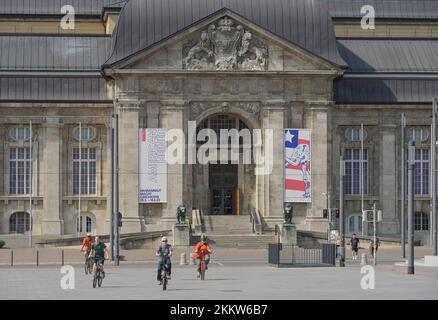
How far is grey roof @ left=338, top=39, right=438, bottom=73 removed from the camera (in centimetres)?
10494

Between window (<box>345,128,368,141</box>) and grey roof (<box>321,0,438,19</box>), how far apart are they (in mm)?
17183

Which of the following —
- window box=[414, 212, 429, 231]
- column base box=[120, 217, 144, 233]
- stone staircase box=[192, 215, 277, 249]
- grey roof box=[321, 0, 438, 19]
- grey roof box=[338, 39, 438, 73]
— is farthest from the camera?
grey roof box=[321, 0, 438, 19]

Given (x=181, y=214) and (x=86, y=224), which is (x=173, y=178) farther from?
(x=86, y=224)

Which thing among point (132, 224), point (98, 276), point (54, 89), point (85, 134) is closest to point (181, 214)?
point (132, 224)

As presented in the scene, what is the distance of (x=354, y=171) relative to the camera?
10350cm

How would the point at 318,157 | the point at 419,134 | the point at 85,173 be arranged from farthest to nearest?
the point at 419,134 < the point at 85,173 < the point at 318,157

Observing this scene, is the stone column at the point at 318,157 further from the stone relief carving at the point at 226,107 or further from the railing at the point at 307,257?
the railing at the point at 307,257

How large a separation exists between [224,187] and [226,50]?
1014cm

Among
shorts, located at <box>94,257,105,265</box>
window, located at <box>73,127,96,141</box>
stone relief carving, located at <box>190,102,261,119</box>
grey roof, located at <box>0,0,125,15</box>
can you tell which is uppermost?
grey roof, located at <box>0,0,125,15</box>

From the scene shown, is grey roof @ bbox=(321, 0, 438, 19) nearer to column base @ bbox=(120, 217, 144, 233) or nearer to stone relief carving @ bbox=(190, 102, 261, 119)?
stone relief carving @ bbox=(190, 102, 261, 119)

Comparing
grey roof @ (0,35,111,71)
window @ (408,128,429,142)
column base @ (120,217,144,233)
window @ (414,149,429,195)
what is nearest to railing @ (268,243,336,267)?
column base @ (120,217,144,233)

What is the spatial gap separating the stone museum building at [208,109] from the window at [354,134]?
7 centimetres

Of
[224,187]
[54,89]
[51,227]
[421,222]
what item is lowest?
[51,227]

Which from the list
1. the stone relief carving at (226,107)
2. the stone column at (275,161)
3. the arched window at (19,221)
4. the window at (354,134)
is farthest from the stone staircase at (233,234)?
the arched window at (19,221)
